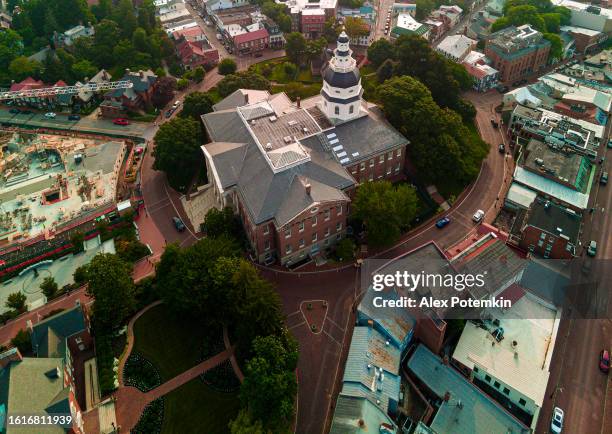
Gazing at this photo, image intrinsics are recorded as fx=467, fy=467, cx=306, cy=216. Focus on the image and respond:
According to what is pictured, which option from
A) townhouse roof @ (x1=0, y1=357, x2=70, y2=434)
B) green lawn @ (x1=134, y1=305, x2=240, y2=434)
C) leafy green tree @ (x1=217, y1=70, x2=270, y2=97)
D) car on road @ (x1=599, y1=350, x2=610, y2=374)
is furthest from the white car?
leafy green tree @ (x1=217, y1=70, x2=270, y2=97)

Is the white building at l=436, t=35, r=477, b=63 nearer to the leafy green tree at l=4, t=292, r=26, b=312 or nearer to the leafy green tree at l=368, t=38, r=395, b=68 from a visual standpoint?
the leafy green tree at l=368, t=38, r=395, b=68

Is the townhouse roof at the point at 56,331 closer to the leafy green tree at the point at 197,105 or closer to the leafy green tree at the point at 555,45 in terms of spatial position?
the leafy green tree at the point at 197,105

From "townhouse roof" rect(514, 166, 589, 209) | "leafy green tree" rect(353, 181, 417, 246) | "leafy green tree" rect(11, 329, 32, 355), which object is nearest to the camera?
"leafy green tree" rect(11, 329, 32, 355)

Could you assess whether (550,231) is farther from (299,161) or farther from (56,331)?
(56,331)

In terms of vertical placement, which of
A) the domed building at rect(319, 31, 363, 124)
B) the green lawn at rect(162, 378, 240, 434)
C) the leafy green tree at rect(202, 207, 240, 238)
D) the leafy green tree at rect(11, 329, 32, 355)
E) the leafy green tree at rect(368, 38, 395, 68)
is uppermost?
the domed building at rect(319, 31, 363, 124)

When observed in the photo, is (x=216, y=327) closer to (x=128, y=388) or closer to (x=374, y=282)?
(x=128, y=388)

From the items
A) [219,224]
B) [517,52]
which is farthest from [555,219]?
[517,52]

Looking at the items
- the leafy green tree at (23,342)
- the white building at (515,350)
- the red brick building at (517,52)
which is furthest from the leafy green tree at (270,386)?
the red brick building at (517,52)
